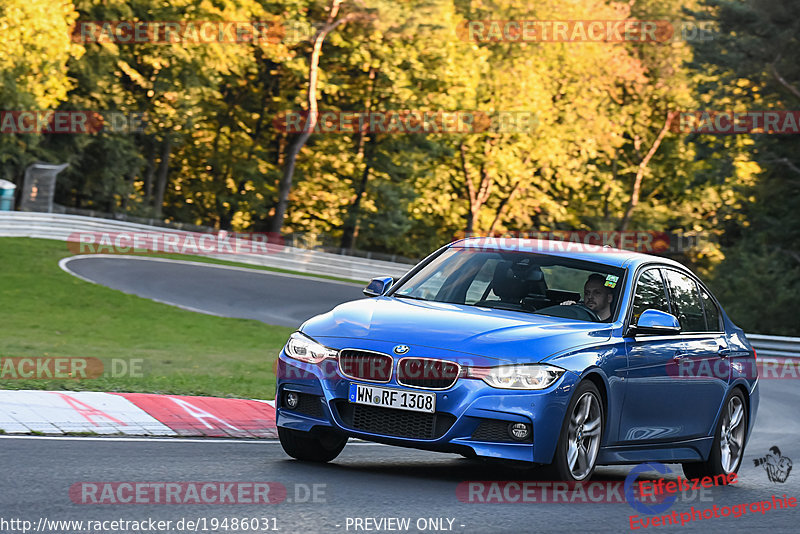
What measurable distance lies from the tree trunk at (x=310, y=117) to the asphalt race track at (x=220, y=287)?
483 inches

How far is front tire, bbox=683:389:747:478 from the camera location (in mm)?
10039

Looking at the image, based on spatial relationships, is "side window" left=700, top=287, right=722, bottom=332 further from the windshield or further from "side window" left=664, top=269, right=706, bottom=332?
the windshield

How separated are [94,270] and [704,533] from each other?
30691mm

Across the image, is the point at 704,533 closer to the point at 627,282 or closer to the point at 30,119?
the point at 627,282

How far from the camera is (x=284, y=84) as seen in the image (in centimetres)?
5700

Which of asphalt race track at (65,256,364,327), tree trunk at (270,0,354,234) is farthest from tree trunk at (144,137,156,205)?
asphalt race track at (65,256,364,327)

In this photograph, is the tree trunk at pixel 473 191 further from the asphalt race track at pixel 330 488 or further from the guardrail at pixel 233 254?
the asphalt race track at pixel 330 488

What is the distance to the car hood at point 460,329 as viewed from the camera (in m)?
7.71

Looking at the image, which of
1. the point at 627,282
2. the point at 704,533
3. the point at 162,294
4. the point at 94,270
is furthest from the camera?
the point at 94,270

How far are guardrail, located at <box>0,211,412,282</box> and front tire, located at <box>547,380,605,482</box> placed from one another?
33.9 meters

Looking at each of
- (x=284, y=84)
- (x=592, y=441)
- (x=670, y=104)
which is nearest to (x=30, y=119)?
(x=284, y=84)

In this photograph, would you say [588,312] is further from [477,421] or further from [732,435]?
[732,435]

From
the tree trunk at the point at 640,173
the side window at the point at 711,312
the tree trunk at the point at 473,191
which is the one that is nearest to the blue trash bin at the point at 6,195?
the tree trunk at the point at 473,191

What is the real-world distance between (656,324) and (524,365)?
55.3 inches
